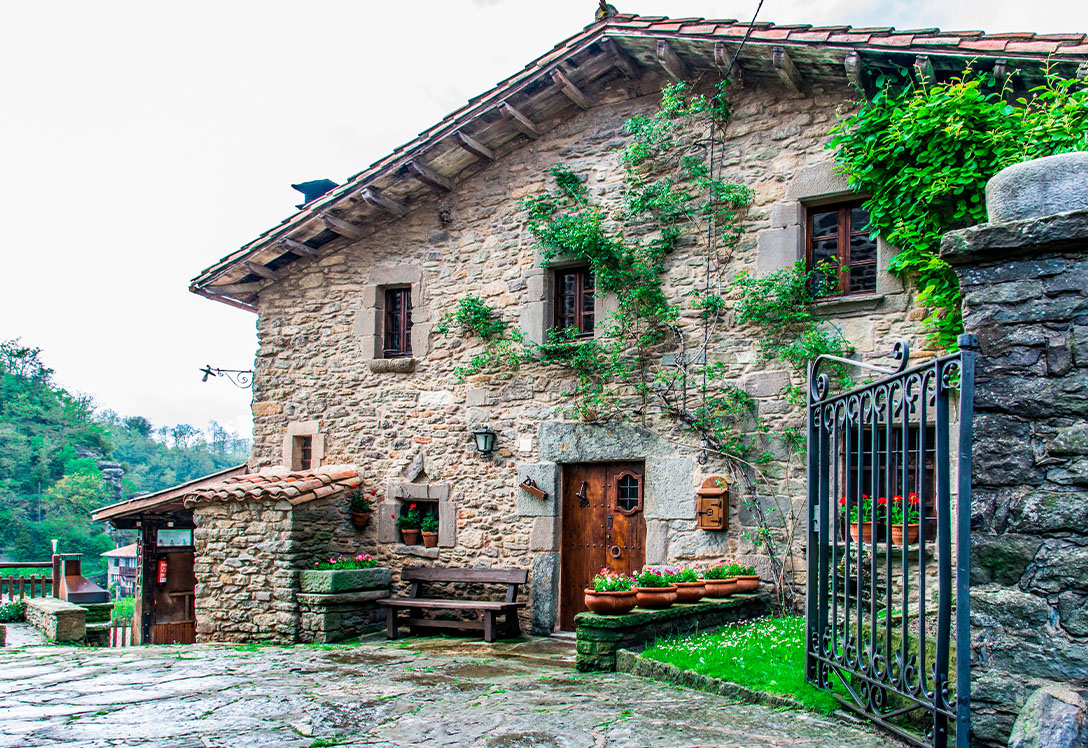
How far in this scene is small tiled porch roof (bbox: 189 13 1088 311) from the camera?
6496mm

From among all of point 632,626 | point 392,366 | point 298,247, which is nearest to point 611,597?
point 632,626

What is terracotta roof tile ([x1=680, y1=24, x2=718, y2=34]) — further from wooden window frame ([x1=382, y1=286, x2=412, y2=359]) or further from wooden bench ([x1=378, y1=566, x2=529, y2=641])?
wooden bench ([x1=378, y1=566, x2=529, y2=641])

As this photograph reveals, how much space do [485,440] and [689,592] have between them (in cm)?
281

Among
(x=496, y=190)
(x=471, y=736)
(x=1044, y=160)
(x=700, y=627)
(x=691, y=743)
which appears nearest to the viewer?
(x=1044, y=160)

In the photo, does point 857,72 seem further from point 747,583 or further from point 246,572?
point 246,572

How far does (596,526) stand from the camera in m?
8.34

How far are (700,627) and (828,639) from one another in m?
2.19

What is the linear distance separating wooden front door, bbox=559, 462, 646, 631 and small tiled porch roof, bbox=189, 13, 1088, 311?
141 inches

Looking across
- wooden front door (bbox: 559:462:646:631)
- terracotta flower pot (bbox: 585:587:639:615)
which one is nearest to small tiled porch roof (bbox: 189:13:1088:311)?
wooden front door (bbox: 559:462:646:631)

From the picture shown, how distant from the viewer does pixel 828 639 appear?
4.57 m

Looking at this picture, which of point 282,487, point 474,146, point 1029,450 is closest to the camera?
point 1029,450

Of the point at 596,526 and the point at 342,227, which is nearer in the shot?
the point at 596,526

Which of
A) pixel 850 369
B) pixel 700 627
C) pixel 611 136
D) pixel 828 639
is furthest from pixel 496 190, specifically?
pixel 828 639

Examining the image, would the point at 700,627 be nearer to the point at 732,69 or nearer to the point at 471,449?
the point at 471,449
